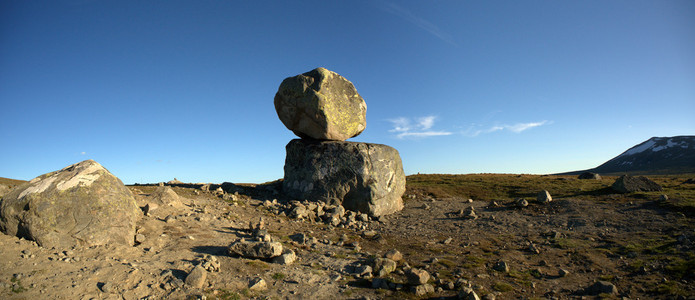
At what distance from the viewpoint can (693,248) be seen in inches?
443

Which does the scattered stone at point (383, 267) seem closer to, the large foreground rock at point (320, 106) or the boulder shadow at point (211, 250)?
the boulder shadow at point (211, 250)

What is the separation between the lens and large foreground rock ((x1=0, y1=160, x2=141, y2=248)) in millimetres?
7891

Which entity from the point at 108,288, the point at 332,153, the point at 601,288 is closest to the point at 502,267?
the point at 601,288

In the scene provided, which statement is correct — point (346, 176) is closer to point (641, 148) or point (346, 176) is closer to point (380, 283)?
point (380, 283)

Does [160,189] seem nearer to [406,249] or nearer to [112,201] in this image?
[112,201]

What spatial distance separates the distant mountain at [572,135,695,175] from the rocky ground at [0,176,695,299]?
131281 mm

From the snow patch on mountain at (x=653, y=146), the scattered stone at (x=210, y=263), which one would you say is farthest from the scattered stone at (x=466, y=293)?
the snow patch on mountain at (x=653, y=146)

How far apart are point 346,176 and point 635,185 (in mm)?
21587

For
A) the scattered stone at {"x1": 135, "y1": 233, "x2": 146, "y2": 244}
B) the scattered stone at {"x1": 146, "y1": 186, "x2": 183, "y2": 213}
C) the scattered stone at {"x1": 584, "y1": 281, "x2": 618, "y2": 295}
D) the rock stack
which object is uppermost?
the rock stack

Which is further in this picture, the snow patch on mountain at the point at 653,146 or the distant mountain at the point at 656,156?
the snow patch on mountain at the point at 653,146

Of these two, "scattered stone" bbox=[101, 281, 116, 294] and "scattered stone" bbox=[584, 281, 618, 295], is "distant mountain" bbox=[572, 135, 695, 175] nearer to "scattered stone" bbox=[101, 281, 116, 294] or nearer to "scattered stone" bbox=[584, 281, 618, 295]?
"scattered stone" bbox=[584, 281, 618, 295]

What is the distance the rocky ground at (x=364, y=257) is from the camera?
695 cm

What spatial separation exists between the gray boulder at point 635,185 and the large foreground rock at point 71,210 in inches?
1148

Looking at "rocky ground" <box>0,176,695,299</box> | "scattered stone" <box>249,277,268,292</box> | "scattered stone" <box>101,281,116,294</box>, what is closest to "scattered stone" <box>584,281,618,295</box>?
"rocky ground" <box>0,176,695,299</box>
